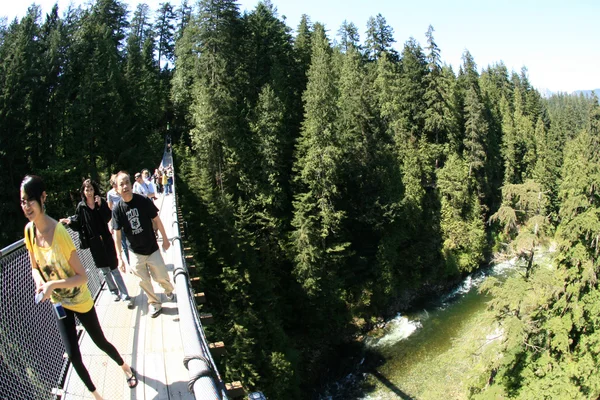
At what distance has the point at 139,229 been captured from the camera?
596 centimetres

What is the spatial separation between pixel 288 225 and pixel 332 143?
21.7 feet

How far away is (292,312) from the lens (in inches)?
997

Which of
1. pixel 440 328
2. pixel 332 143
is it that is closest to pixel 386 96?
pixel 332 143

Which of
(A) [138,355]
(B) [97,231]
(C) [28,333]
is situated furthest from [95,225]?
Answer: (A) [138,355]

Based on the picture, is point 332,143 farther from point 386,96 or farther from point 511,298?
point 511,298

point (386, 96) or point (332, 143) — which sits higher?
point (386, 96)

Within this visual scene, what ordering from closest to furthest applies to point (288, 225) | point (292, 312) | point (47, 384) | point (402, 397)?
point (47, 384), point (402, 397), point (292, 312), point (288, 225)

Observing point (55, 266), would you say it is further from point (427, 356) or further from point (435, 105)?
point (435, 105)

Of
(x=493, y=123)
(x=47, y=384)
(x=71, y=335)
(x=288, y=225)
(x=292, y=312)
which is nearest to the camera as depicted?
(x=71, y=335)

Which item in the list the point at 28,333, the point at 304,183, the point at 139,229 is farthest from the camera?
the point at 304,183

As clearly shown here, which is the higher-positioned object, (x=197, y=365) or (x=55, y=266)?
(x=55, y=266)

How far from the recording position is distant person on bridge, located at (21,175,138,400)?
3.72 metres

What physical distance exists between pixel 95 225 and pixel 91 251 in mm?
475

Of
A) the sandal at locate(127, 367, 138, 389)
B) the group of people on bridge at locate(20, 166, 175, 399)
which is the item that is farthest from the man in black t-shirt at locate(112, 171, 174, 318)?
the sandal at locate(127, 367, 138, 389)
